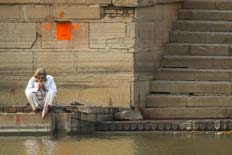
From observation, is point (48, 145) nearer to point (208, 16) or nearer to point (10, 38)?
A: point (10, 38)

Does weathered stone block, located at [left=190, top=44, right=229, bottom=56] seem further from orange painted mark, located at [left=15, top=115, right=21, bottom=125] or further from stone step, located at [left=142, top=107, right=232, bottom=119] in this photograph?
orange painted mark, located at [left=15, top=115, right=21, bottom=125]

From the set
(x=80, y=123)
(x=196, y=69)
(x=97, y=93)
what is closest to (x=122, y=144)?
(x=80, y=123)

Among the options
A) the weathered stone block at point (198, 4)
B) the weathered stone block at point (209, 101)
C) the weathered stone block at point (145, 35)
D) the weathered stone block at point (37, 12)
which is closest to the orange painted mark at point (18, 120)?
the weathered stone block at point (37, 12)

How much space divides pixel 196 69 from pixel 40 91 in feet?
12.3

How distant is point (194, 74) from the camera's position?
2578 centimetres

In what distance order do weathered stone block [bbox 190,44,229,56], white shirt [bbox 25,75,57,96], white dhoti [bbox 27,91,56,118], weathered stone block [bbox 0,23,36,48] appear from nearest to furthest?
white dhoti [bbox 27,91,56,118] < white shirt [bbox 25,75,57,96] < weathered stone block [bbox 0,23,36,48] < weathered stone block [bbox 190,44,229,56]

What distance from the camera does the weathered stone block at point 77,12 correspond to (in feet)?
82.1

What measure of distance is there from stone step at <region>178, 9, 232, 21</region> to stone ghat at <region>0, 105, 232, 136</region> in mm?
3929

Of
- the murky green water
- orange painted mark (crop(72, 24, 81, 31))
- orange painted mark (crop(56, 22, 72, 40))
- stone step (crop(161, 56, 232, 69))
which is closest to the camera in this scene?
the murky green water

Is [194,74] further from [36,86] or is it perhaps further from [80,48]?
[36,86]

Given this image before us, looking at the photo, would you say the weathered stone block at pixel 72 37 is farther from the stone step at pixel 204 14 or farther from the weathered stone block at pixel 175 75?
the stone step at pixel 204 14

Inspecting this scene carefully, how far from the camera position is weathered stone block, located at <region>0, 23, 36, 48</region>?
25.4 m

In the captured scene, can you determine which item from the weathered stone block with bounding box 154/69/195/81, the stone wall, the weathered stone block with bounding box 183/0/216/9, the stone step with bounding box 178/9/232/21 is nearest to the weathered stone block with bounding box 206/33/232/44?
the stone step with bounding box 178/9/232/21

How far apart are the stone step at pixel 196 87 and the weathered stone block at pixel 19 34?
2.77m
